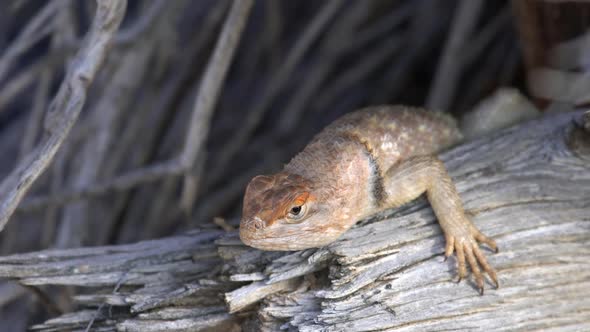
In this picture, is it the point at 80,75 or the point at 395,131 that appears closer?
the point at 80,75

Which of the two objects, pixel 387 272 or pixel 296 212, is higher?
pixel 296 212

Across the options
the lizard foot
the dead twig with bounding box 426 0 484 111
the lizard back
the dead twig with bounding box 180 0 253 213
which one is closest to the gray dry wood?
the lizard foot

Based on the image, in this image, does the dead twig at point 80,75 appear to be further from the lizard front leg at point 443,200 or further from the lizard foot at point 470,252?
the lizard foot at point 470,252

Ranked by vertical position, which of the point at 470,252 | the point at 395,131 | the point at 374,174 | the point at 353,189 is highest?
the point at 395,131

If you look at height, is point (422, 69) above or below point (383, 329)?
above

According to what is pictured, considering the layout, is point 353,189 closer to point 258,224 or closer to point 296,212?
point 296,212

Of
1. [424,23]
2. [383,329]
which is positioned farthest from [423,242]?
[424,23]

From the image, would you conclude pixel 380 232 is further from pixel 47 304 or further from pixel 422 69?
pixel 422 69

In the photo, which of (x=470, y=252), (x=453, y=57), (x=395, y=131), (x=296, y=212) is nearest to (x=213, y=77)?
(x=395, y=131)
